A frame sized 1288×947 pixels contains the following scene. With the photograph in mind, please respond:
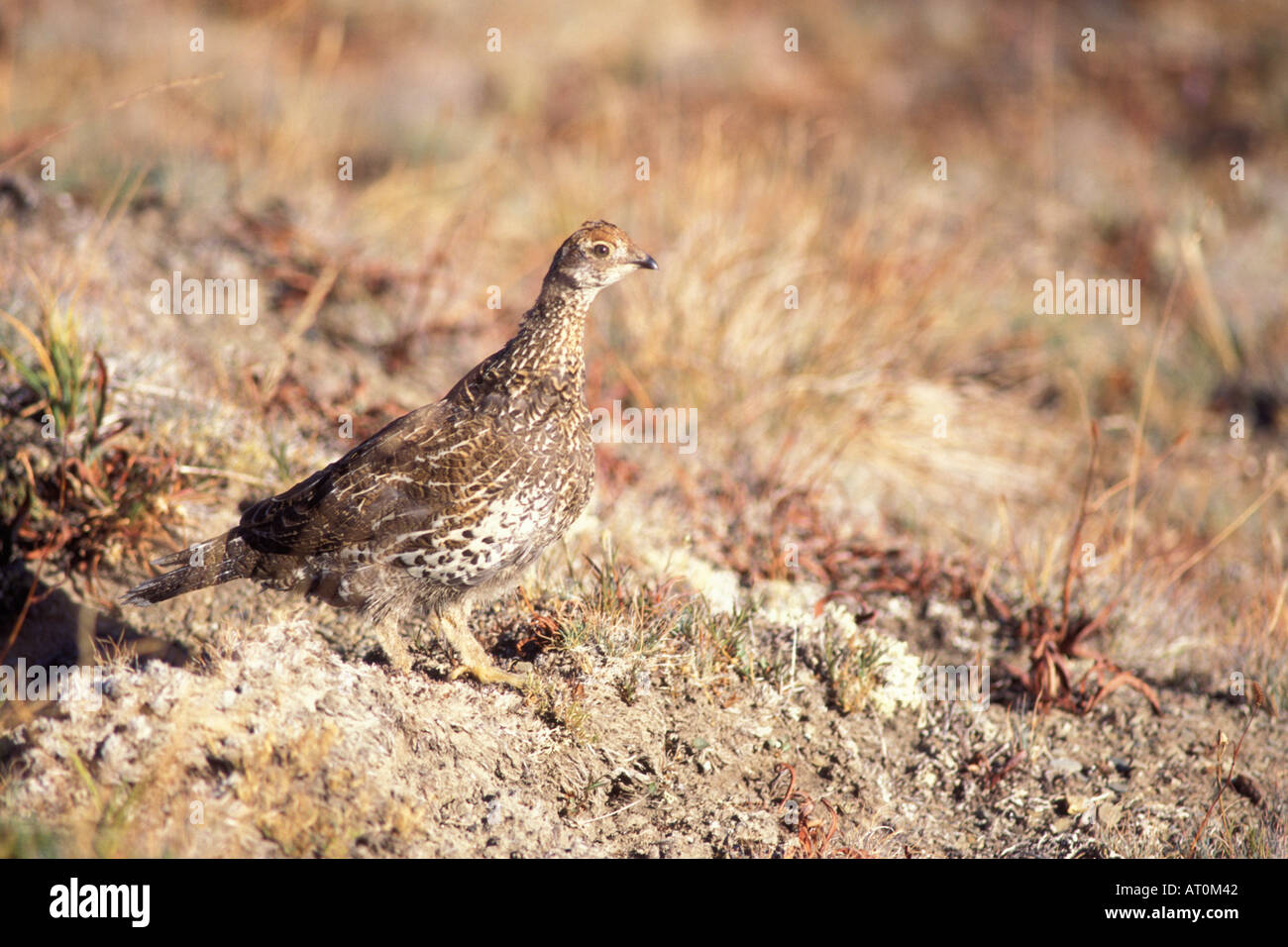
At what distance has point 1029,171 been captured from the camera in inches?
482

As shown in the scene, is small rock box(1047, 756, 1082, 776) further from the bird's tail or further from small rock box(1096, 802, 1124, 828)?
the bird's tail

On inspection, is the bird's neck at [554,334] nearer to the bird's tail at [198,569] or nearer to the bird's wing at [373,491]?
the bird's wing at [373,491]

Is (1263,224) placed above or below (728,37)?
below

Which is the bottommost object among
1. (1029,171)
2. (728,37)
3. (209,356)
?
(209,356)

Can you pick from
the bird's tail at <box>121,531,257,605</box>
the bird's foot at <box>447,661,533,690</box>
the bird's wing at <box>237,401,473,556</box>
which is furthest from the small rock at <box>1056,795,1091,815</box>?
the bird's tail at <box>121,531,257,605</box>

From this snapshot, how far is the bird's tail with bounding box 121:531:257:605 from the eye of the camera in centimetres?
418

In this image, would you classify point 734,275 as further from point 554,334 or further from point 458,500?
point 458,500

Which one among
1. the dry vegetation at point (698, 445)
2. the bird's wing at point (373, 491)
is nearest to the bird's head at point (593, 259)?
the bird's wing at point (373, 491)

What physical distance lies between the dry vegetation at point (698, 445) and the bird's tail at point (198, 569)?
12.8 inches

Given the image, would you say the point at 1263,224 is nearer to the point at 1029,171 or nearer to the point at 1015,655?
the point at 1029,171

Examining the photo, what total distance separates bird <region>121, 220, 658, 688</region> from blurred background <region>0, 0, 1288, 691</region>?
1.26 m
